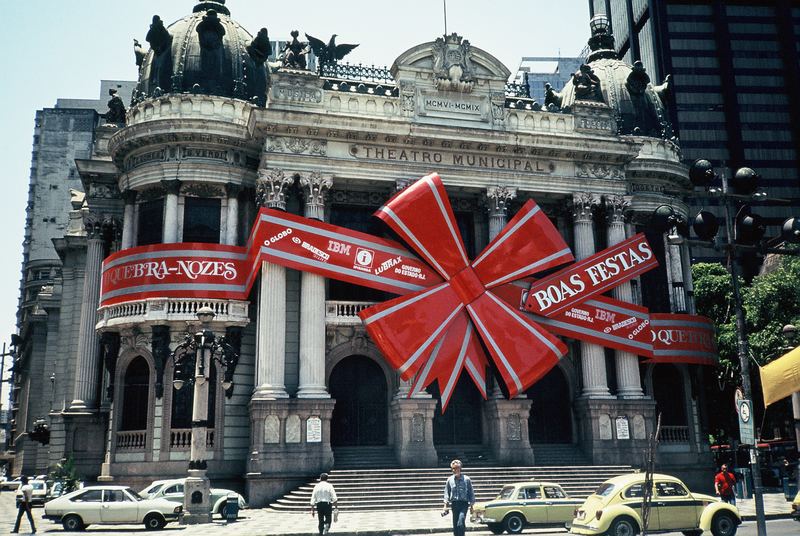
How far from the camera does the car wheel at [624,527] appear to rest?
59.4 feet

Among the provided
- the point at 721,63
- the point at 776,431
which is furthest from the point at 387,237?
the point at 721,63

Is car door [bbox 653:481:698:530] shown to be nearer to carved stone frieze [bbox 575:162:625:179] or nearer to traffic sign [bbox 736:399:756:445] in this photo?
traffic sign [bbox 736:399:756:445]

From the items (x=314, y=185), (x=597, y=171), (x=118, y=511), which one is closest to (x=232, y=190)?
(x=314, y=185)

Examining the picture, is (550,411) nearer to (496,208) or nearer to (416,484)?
(416,484)

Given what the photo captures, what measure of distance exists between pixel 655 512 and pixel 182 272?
819 inches

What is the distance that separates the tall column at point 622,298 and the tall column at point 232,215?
1717cm

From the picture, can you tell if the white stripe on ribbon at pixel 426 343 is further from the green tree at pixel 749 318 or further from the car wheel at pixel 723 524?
the car wheel at pixel 723 524

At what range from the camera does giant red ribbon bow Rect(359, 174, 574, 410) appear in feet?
A: 102

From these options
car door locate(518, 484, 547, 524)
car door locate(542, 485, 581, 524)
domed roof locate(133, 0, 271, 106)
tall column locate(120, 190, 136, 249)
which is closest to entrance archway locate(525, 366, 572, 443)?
car door locate(542, 485, 581, 524)

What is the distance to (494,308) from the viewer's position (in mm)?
32625

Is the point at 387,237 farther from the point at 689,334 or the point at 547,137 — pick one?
the point at 689,334

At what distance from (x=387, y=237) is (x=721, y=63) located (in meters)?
74.4

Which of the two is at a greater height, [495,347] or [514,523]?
[495,347]

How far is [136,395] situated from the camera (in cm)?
3275
